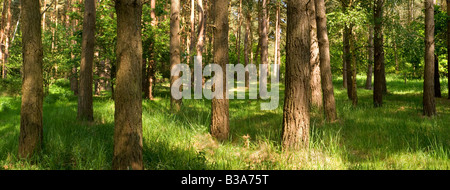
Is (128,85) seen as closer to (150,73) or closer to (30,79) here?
(30,79)

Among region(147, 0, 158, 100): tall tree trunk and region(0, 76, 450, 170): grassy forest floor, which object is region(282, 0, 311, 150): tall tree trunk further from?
region(147, 0, 158, 100): tall tree trunk

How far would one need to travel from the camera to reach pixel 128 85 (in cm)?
364

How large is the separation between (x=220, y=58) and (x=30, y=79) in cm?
345

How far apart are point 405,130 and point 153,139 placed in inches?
228

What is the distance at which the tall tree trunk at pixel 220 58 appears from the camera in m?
6.43

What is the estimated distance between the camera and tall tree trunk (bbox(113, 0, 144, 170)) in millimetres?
3611

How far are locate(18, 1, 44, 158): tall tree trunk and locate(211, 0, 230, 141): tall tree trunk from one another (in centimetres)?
324

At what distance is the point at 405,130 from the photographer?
712 centimetres

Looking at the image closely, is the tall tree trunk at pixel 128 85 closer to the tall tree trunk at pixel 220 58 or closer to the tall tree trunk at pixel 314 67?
the tall tree trunk at pixel 220 58

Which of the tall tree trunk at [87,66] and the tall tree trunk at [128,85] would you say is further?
the tall tree trunk at [87,66]

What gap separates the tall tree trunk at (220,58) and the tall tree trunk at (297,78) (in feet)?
5.20

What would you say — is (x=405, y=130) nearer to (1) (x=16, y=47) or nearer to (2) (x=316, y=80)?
(2) (x=316, y=80)

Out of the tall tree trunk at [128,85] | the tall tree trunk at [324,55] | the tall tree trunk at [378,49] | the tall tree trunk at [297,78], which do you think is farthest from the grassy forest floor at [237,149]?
the tall tree trunk at [378,49]
